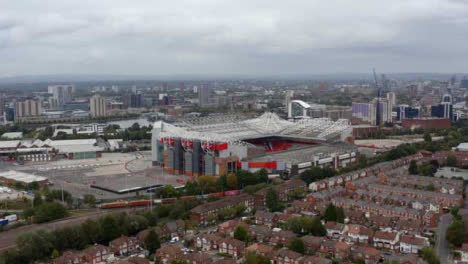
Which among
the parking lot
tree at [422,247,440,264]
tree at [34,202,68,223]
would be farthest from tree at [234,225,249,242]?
the parking lot

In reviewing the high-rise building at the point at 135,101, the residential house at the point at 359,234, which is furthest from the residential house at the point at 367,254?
the high-rise building at the point at 135,101

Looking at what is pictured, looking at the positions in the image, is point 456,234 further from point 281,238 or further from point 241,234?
point 241,234

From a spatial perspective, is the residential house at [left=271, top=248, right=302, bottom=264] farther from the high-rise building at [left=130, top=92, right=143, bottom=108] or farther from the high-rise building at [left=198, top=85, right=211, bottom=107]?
the high-rise building at [left=130, top=92, right=143, bottom=108]

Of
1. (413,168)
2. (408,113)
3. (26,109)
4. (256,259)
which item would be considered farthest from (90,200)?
(26,109)

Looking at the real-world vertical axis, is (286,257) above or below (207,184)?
below

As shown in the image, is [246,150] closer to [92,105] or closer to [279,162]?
[279,162]

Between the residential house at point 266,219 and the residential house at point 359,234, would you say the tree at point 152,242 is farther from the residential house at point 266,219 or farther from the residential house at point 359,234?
the residential house at point 359,234
